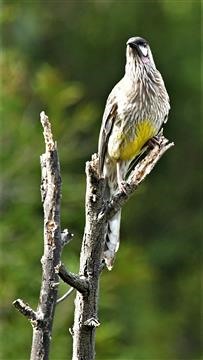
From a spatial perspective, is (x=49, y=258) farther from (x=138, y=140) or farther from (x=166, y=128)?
(x=166, y=128)

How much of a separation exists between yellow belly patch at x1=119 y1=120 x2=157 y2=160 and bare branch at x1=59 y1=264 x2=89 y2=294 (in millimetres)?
1621

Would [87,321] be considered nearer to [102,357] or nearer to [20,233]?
[102,357]

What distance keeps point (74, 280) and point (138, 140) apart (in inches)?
69.1

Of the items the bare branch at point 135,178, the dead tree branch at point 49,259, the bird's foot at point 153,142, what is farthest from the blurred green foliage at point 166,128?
the dead tree branch at point 49,259

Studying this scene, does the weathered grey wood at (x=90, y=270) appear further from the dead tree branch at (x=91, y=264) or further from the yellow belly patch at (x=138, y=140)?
the yellow belly patch at (x=138, y=140)

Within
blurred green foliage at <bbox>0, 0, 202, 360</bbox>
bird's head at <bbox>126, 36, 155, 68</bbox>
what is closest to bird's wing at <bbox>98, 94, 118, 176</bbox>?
bird's head at <bbox>126, 36, 155, 68</bbox>

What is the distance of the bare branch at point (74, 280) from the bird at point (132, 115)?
4.82 ft

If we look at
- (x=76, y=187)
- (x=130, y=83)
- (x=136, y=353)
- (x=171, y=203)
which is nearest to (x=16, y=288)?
(x=76, y=187)

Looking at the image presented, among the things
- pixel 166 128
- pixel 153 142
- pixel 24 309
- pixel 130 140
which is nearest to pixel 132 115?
pixel 130 140

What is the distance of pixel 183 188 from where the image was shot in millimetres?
15820

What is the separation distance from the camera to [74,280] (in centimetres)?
458

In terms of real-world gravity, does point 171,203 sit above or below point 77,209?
→ above

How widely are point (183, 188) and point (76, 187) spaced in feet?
18.5

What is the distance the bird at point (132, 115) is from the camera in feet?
20.4
